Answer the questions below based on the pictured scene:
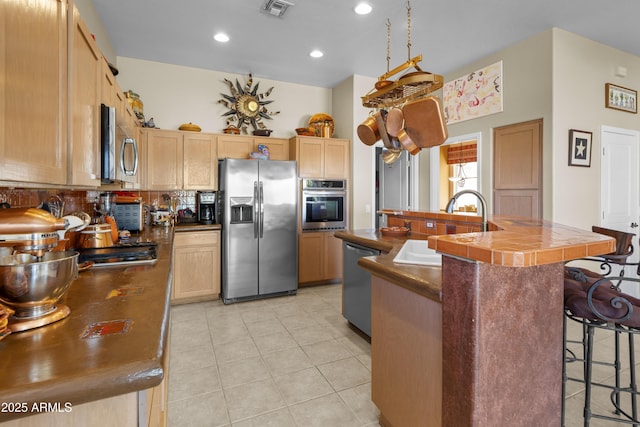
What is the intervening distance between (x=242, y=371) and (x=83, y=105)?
2.00 metres

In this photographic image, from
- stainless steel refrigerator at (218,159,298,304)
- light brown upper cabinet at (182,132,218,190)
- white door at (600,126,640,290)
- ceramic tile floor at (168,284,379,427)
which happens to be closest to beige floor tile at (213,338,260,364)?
ceramic tile floor at (168,284,379,427)

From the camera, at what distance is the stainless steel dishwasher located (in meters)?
2.79

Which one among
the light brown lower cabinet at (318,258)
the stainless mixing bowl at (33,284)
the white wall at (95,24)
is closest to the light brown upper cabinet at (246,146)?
the light brown lower cabinet at (318,258)

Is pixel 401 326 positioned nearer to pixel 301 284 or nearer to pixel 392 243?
pixel 392 243

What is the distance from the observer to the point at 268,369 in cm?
244

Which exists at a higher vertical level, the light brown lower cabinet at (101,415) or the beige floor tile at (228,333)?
the light brown lower cabinet at (101,415)

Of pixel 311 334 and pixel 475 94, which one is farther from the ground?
pixel 475 94

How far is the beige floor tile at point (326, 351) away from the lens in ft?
8.47

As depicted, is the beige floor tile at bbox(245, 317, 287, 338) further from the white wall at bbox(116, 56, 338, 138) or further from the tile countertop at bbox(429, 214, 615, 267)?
the white wall at bbox(116, 56, 338, 138)

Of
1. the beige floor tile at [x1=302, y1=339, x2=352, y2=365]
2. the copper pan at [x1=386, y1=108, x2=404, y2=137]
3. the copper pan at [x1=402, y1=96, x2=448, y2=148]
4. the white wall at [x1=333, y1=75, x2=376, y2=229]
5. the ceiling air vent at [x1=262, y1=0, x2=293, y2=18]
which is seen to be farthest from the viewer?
the white wall at [x1=333, y1=75, x2=376, y2=229]

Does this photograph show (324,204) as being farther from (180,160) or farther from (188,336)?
(188,336)

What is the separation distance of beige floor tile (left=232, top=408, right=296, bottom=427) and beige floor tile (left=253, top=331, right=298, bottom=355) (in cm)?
77

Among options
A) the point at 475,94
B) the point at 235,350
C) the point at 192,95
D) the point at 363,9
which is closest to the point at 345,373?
the point at 235,350

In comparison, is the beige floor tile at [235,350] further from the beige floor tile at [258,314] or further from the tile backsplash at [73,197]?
the tile backsplash at [73,197]
